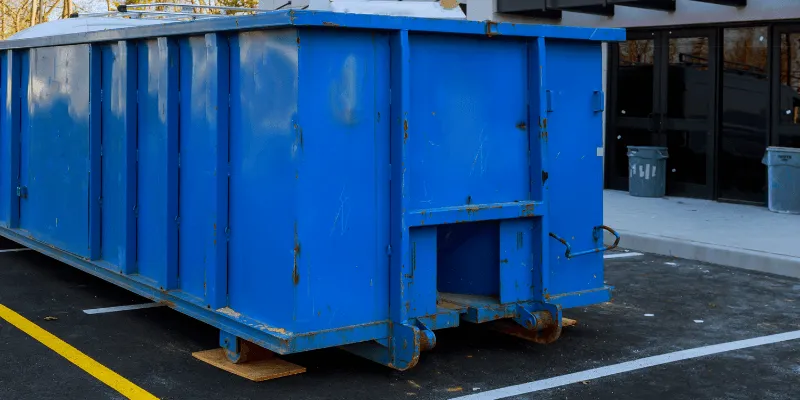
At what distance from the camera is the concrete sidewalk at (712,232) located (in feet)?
31.6

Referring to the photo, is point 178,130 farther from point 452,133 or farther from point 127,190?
point 452,133

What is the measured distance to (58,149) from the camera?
8.43 meters

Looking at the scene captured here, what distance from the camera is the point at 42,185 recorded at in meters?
8.80

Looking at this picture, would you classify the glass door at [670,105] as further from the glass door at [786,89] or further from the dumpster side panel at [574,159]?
the dumpster side panel at [574,159]

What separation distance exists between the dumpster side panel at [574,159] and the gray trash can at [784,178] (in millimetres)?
6634

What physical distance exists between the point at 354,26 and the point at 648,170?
10.1m

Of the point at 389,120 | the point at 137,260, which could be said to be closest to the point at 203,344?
the point at 137,260

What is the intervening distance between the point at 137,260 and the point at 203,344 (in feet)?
3.31

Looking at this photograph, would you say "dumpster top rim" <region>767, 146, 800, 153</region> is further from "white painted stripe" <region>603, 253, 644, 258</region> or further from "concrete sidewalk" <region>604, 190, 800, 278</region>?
"white painted stripe" <region>603, 253, 644, 258</region>

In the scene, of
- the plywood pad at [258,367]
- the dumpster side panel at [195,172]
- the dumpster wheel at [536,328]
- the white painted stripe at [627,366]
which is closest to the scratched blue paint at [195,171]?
the dumpster side panel at [195,172]

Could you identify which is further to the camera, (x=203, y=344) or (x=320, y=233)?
(x=203, y=344)

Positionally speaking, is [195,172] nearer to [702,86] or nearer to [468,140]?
[468,140]

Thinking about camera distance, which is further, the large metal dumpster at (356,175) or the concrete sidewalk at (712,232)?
the concrete sidewalk at (712,232)

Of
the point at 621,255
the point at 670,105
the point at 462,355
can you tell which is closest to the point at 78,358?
the point at 462,355
